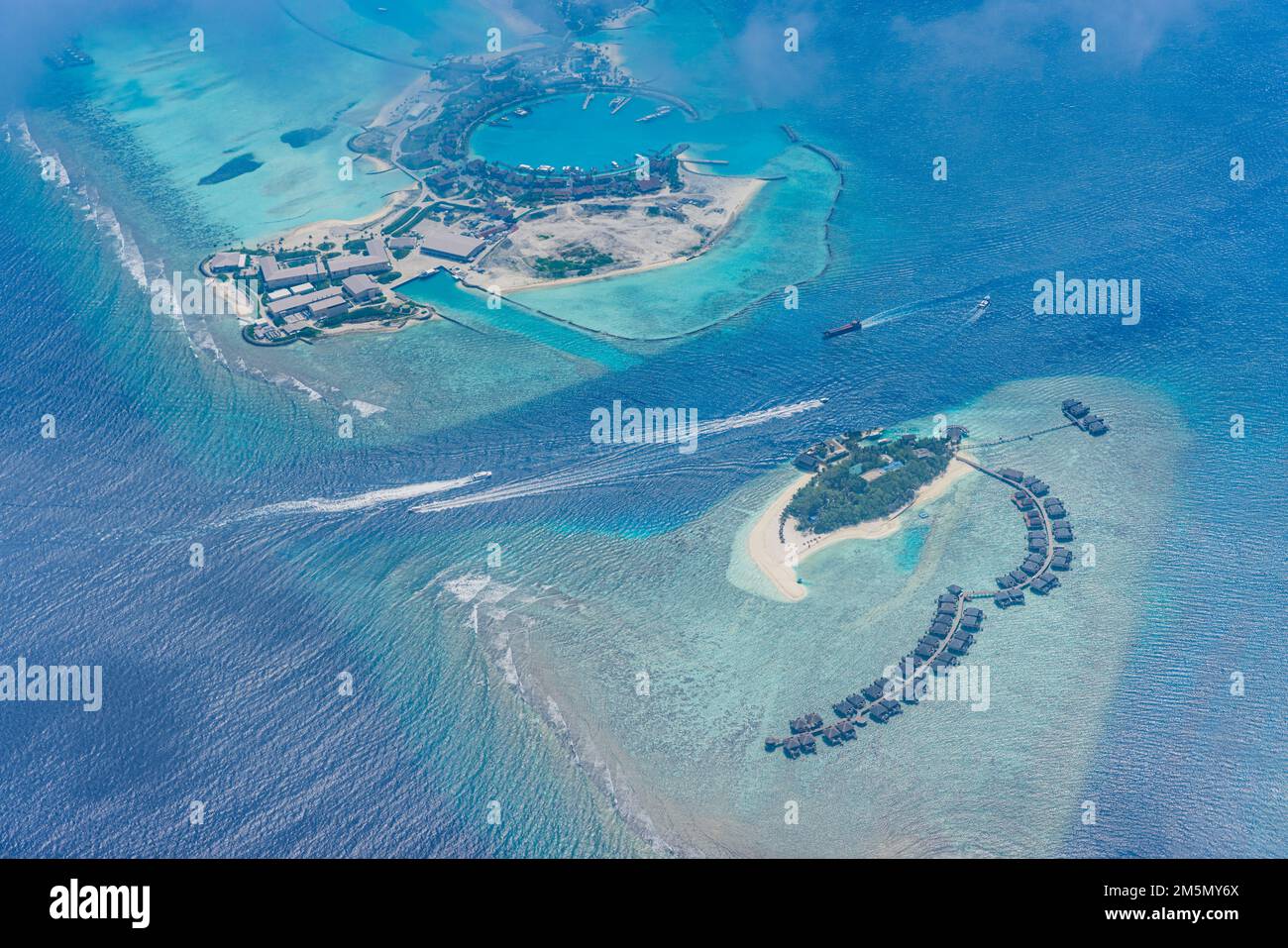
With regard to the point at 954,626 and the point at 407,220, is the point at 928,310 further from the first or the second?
the point at 407,220

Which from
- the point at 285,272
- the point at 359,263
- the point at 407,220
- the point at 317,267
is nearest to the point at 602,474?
the point at 359,263

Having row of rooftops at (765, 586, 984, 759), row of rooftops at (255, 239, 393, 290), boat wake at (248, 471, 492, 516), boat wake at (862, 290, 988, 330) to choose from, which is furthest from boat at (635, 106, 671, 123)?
row of rooftops at (765, 586, 984, 759)

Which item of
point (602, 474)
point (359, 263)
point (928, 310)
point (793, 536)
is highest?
point (359, 263)

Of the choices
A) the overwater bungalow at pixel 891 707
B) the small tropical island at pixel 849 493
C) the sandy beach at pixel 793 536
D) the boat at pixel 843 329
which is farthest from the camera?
the boat at pixel 843 329

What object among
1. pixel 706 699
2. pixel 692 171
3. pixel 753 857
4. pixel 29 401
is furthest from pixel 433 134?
pixel 753 857

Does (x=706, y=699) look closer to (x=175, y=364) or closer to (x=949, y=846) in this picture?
(x=949, y=846)

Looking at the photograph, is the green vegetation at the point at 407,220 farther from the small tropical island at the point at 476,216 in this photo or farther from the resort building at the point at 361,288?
the resort building at the point at 361,288

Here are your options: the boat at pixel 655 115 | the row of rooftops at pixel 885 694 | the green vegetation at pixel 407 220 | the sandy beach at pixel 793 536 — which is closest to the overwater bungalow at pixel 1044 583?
the row of rooftops at pixel 885 694
